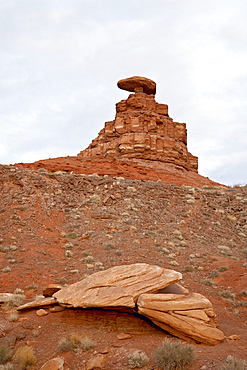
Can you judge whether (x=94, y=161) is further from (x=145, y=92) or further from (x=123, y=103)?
(x=145, y=92)

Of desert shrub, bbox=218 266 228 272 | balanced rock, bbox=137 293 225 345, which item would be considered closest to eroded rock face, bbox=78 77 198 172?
desert shrub, bbox=218 266 228 272

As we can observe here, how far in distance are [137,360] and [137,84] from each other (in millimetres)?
55601

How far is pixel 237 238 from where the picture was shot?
21672mm

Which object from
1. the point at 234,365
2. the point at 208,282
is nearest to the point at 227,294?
the point at 208,282

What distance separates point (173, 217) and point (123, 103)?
3655 cm

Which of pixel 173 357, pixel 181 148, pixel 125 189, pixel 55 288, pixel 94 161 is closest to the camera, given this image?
pixel 173 357

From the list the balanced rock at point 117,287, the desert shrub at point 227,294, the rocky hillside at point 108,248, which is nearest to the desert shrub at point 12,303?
the rocky hillside at point 108,248

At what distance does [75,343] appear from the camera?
22.9 ft

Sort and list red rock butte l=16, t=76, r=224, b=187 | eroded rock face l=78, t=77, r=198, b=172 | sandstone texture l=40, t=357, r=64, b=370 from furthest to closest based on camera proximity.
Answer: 1. eroded rock face l=78, t=77, r=198, b=172
2. red rock butte l=16, t=76, r=224, b=187
3. sandstone texture l=40, t=357, r=64, b=370

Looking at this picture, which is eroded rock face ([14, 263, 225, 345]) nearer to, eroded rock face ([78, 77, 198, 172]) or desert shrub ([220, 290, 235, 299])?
desert shrub ([220, 290, 235, 299])

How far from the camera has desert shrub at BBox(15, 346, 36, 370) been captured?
6409 mm

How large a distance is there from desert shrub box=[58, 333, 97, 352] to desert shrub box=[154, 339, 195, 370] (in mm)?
1805

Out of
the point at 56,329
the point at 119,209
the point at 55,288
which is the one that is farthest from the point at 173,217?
the point at 56,329

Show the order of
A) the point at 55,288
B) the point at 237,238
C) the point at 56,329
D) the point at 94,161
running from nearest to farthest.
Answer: the point at 56,329 → the point at 55,288 → the point at 237,238 → the point at 94,161
